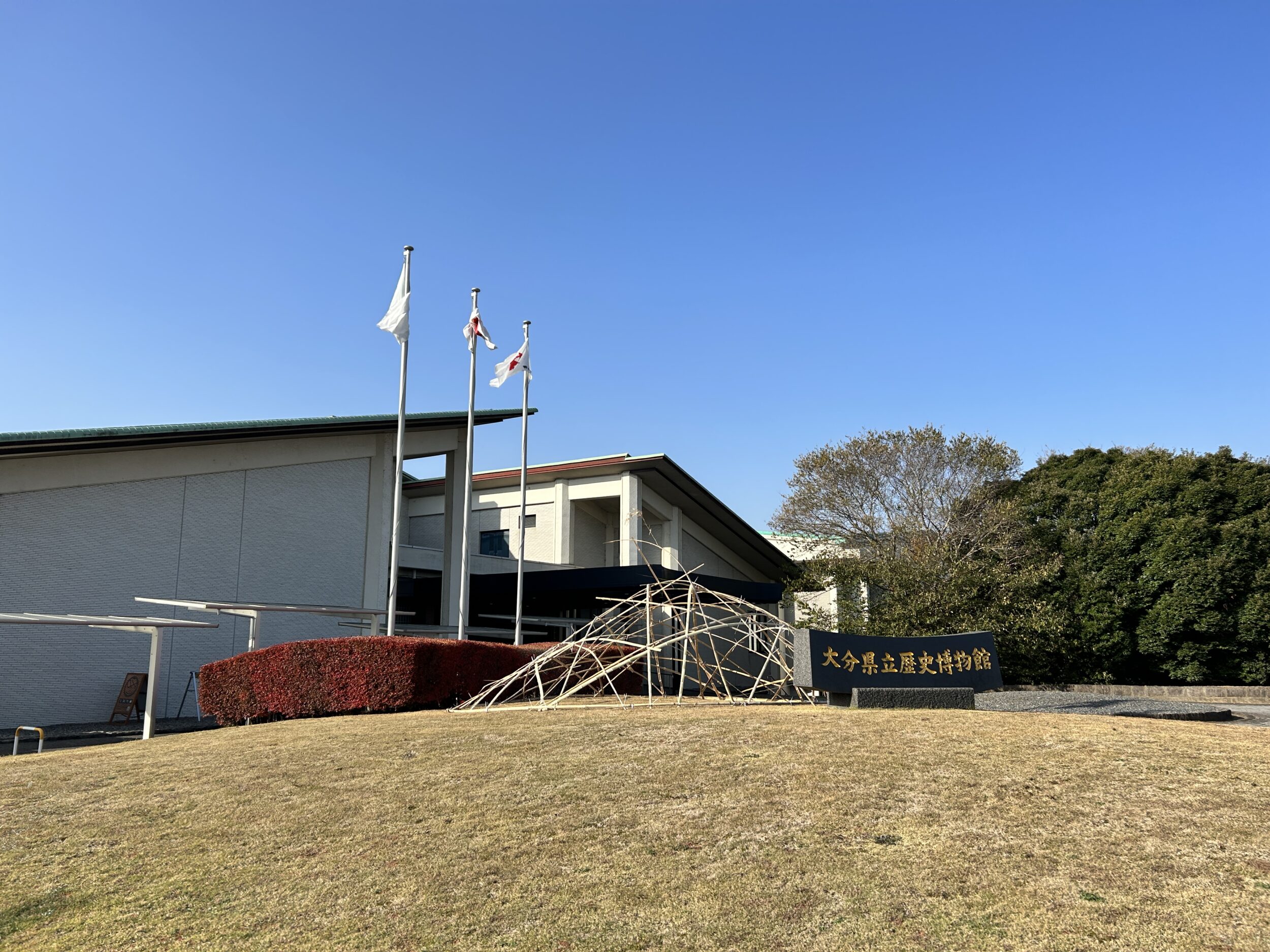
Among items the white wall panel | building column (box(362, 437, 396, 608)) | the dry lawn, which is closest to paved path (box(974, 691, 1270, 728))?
the dry lawn

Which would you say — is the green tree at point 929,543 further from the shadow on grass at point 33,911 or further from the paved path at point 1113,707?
the shadow on grass at point 33,911

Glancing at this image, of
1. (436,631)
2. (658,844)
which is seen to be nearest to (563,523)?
(436,631)

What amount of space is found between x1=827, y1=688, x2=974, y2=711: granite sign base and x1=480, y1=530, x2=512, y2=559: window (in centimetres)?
2293

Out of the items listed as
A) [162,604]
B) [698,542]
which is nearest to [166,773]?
[162,604]

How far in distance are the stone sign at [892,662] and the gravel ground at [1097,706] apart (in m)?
0.67

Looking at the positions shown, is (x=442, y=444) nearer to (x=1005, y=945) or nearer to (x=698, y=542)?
(x=698, y=542)

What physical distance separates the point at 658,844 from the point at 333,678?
395 inches

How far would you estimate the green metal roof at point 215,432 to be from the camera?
1942 centimetres

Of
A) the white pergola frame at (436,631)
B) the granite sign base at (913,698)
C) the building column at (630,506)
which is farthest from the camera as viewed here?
the building column at (630,506)

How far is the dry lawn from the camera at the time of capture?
6.06 metres

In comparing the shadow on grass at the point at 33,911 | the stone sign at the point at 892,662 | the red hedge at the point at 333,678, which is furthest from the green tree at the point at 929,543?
the shadow on grass at the point at 33,911

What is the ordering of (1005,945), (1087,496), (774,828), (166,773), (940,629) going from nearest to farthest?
(1005,945) → (774,828) → (166,773) → (940,629) → (1087,496)

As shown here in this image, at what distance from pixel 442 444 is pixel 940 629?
15364 millimetres

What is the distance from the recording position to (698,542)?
128 ft
